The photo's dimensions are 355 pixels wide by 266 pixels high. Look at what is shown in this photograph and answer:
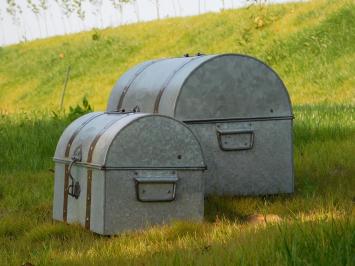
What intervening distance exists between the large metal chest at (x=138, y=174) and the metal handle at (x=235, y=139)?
3.08ft

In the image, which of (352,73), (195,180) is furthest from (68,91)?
(195,180)

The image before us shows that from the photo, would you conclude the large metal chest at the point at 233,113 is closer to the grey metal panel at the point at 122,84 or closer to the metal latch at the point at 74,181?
the grey metal panel at the point at 122,84

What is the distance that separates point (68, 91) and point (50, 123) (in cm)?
2085

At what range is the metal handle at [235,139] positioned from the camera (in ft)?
26.0

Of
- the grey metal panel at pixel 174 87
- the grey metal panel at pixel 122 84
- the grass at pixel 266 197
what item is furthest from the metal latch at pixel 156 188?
the grey metal panel at pixel 122 84

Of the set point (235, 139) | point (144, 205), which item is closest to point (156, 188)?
point (144, 205)

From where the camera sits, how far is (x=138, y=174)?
6.79 meters

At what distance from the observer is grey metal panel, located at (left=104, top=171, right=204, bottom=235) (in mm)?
6727

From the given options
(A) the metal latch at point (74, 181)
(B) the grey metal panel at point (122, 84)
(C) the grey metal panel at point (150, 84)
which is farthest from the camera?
(B) the grey metal panel at point (122, 84)

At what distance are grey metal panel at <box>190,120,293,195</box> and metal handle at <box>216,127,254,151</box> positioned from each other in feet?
0.13

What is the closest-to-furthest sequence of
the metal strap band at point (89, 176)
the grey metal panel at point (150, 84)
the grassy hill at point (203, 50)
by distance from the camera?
1. the metal strap band at point (89, 176)
2. the grey metal panel at point (150, 84)
3. the grassy hill at point (203, 50)

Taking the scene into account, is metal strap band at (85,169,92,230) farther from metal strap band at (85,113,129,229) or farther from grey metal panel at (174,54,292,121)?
grey metal panel at (174,54,292,121)

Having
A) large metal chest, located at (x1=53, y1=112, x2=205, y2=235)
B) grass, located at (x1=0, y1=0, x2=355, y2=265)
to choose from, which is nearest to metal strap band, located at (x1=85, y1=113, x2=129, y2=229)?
large metal chest, located at (x1=53, y1=112, x2=205, y2=235)

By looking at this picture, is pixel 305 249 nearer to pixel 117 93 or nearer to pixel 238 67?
pixel 238 67
